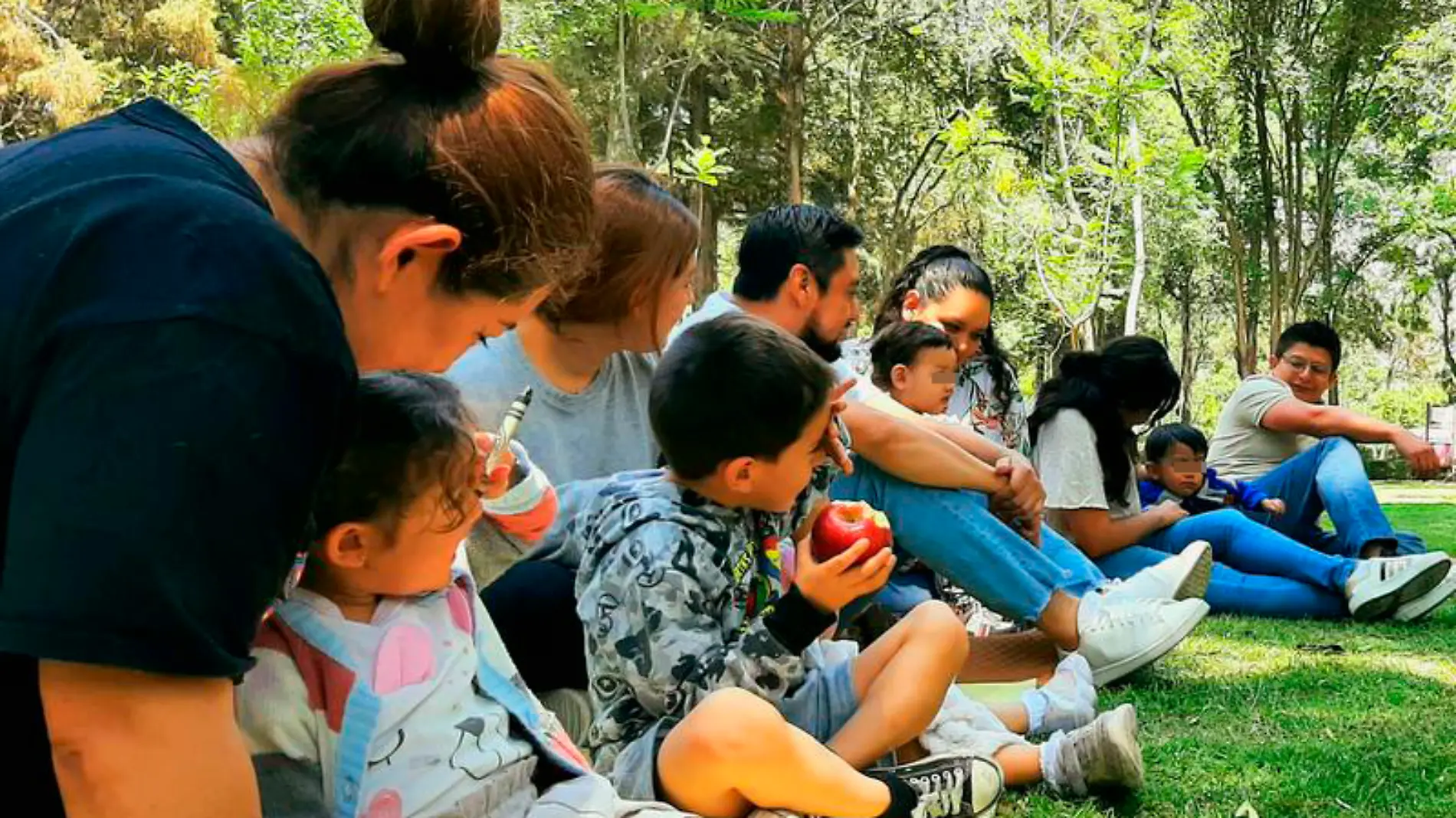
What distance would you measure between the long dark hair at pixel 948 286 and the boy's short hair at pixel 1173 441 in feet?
3.33

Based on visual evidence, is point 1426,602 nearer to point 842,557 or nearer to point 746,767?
point 842,557

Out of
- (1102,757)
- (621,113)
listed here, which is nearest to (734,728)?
(1102,757)

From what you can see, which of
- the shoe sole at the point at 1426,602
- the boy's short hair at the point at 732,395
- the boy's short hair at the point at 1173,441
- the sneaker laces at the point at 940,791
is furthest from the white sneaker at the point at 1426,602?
the boy's short hair at the point at 732,395

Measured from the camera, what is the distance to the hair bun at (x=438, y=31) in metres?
1.44

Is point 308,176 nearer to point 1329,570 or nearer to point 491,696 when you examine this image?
point 491,696

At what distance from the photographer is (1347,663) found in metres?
4.39

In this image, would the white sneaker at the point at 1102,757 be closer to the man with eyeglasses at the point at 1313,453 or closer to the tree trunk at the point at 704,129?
the man with eyeglasses at the point at 1313,453

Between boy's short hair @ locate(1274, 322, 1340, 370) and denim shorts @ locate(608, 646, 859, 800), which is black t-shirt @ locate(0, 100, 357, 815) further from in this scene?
boy's short hair @ locate(1274, 322, 1340, 370)

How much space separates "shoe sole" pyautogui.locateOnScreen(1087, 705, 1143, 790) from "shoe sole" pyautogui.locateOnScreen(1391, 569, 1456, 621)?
297cm

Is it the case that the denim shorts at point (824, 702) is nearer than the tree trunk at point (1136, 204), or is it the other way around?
the denim shorts at point (824, 702)

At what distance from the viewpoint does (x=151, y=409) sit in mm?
956

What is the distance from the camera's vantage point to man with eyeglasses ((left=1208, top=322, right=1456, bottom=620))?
233 inches

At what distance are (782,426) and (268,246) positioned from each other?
162 cm

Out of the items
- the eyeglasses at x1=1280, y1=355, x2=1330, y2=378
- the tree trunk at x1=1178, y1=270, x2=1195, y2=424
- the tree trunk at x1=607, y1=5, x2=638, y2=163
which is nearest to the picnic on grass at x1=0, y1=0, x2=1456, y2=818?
the eyeglasses at x1=1280, y1=355, x2=1330, y2=378
